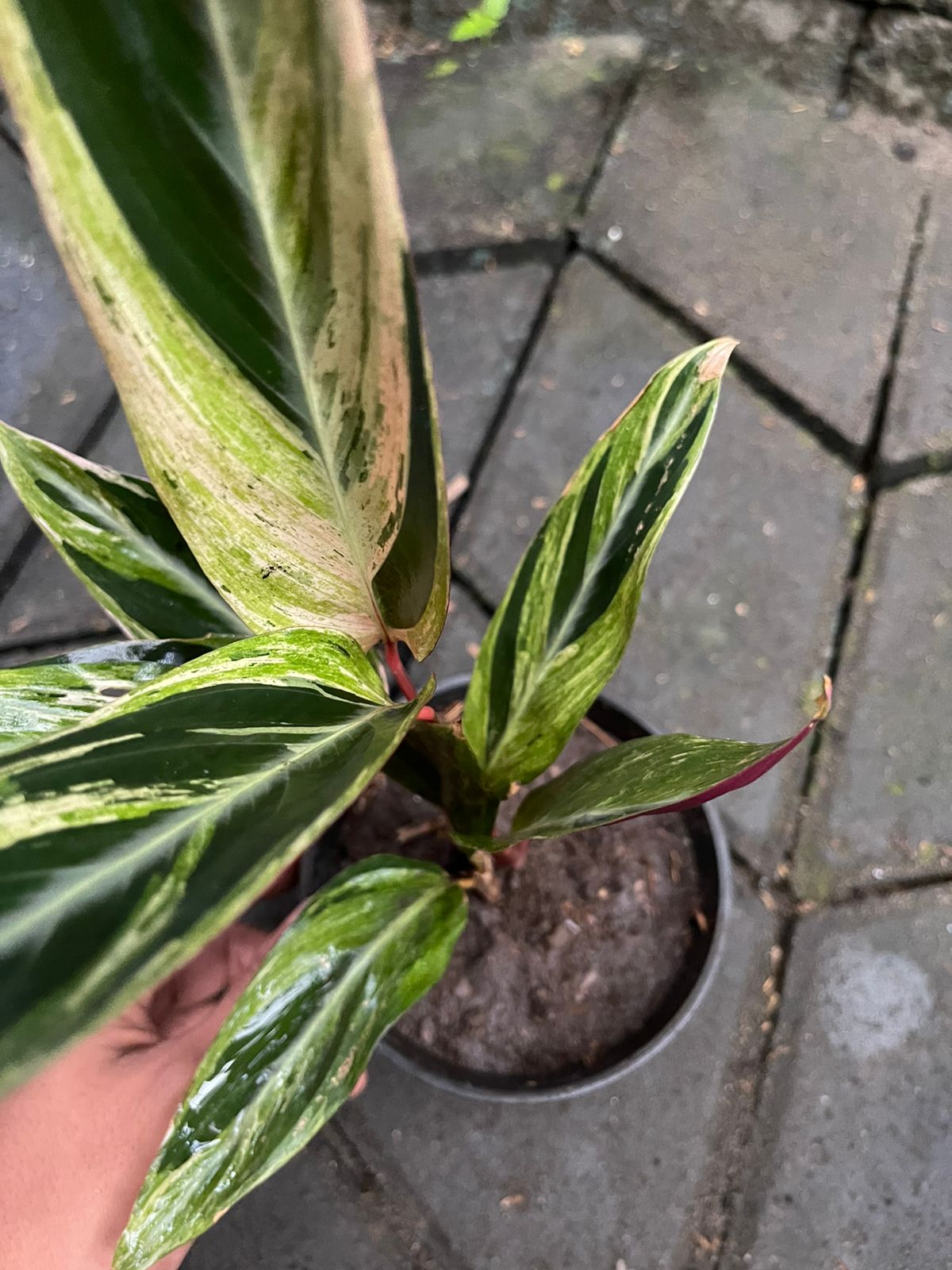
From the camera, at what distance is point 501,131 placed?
1.21 meters

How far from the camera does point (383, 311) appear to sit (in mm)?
286

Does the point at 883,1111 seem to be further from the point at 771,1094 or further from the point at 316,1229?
the point at 316,1229

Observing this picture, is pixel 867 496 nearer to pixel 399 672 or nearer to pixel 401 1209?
pixel 399 672

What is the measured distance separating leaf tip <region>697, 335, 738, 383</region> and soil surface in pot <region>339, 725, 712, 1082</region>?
0.43m

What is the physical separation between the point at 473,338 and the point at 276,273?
854mm

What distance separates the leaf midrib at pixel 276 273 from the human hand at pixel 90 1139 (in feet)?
1.21

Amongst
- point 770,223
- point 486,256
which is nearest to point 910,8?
point 770,223

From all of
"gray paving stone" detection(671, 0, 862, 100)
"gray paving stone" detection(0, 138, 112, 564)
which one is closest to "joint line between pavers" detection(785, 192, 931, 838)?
"gray paving stone" detection(671, 0, 862, 100)

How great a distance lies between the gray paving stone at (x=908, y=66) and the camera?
115cm

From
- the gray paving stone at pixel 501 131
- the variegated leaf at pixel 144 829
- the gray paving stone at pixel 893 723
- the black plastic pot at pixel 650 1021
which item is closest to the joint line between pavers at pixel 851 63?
the gray paving stone at pixel 501 131

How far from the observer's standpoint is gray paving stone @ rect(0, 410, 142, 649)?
3.27 ft

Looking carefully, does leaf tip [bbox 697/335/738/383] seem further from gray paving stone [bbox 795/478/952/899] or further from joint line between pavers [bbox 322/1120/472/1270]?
joint line between pavers [bbox 322/1120/472/1270]

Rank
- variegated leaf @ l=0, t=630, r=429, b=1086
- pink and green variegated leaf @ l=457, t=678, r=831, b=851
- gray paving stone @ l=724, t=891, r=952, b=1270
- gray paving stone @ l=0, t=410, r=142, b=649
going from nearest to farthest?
variegated leaf @ l=0, t=630, r=429, b=1086, pink and green variegated leaf @ l=457, t=678, r=831, b=851, gray paving stone @ l=724, t=891, r=952, b=1270, gray paving stone @ l=0, t=410, r=142, b=649

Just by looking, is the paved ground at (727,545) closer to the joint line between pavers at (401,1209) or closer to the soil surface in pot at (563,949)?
the joint line between pavers at (401,1209)
